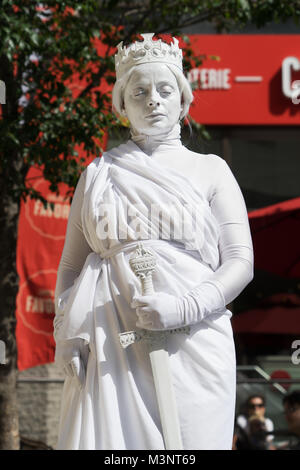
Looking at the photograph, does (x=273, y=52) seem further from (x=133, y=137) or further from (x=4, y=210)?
(x=133, y=137)

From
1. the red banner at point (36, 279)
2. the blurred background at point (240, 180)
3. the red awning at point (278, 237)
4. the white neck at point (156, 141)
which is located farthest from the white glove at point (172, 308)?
the red banner at point (36, 279)

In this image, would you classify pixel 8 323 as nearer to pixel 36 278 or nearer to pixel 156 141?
pixel 36 278

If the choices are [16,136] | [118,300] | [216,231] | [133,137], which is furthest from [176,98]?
[16,136]

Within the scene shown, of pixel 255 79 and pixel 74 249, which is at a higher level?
pixel 255 79

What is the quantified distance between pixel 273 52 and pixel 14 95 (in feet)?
14.7

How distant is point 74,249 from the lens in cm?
328

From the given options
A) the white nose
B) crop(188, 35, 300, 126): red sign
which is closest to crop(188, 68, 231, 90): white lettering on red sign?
crop(188, 35, 300, 126): red sign

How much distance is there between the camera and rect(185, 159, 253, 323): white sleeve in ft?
9.44

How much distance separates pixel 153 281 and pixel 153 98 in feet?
2.36

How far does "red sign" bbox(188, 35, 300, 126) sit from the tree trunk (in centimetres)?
383

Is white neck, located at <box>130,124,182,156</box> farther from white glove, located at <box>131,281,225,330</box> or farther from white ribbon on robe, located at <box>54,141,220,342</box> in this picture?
white glove, located at <box>131,281,225,330</box>

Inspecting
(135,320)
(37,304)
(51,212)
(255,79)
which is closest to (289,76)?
(255,79)

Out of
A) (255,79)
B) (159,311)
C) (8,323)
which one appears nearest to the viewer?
(159,311)

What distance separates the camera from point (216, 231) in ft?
10.2
